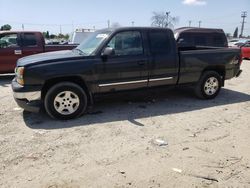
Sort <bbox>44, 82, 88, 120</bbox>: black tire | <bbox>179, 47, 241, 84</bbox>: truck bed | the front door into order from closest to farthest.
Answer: <bbox>44, 82, 88, 120</bbox>: black tire, the front door, <bbox>179, 47, 241, 84</bbox>: truck bed

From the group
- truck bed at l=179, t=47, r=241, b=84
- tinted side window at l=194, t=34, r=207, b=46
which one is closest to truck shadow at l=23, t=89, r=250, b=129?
truck bed at l=179, t=47, r=241, b=84

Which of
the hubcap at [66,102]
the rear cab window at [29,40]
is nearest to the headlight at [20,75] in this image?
the hubcap at [66,102]

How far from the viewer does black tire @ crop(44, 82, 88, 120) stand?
5098mm

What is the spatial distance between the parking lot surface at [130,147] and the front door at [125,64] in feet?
2.15

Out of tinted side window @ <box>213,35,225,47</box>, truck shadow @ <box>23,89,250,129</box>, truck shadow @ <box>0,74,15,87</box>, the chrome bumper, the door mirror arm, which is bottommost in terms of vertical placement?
truck shadow @ <box>0,74,15,87</box>

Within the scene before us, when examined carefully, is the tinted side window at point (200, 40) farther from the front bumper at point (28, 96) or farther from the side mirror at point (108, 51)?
the front bumper at point (28, 96)

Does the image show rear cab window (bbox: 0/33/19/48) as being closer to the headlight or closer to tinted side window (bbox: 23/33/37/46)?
tinted side window (bbox: 23/33/37/46)

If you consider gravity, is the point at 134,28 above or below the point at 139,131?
above

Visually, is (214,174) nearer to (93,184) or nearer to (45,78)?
(93,184)

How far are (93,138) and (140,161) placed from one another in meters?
1.08

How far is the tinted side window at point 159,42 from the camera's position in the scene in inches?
233

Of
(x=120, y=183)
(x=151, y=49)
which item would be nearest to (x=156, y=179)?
(x=120, y=183)

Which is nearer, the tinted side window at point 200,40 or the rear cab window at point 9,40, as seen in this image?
the rear cab window at point 9,40

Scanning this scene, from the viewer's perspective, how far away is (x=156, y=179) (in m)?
3.25
